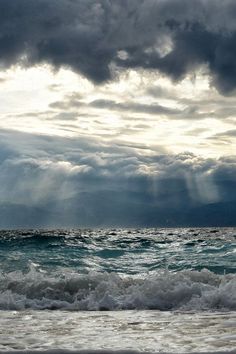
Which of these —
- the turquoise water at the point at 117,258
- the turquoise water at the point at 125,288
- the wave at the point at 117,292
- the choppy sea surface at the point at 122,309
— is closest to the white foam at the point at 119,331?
the choppy sea surface at the point at 122,309

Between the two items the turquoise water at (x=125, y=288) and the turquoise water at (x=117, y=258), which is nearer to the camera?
the turquoise water at (x=125, y=288)

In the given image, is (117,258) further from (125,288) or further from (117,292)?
(117,292)

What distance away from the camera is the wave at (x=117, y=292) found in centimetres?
1359

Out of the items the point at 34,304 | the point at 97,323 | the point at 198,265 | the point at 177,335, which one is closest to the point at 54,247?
the point at 198,265

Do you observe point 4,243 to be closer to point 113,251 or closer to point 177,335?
point 113,251

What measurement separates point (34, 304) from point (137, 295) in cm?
307

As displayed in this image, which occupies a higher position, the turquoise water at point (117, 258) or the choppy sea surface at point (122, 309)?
the turquoise water at point (117, 258)

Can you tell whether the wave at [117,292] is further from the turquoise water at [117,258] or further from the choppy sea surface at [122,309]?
the turquoise water at [117,258]

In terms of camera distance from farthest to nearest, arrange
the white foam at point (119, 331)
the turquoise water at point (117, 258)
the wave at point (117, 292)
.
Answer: the turquoise water at point (117, 258), the wave at point (117, 292), the white foam at point (119, 331)

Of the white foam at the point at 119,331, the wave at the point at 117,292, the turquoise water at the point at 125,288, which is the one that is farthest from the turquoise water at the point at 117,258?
the white foam at the point at 119,331

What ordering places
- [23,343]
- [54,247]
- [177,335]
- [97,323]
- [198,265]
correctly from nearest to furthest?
[23,343]
[177,335]
[97,323]
[198,265]
[54,247]

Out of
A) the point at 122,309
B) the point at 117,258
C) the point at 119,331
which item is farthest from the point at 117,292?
the point at 117,258

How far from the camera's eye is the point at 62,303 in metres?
14.2

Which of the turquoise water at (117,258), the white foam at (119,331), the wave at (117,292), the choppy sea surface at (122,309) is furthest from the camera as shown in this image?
the turquoise water at (117,258)
